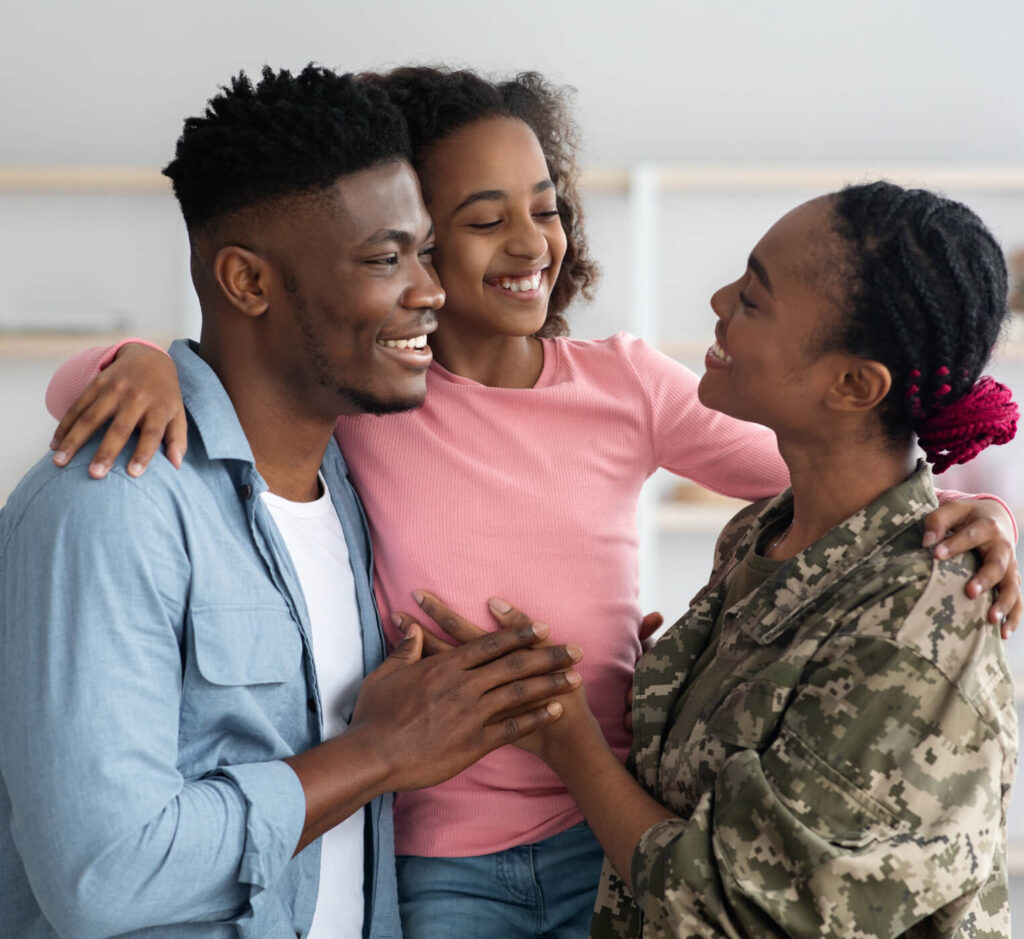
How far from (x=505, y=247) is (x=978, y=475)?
2.51 metres

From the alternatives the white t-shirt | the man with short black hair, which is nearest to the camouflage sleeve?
the man with short black hair

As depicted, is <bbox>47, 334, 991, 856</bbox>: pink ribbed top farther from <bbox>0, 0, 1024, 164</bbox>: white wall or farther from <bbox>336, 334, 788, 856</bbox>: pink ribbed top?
<bbox>0, 0, 1024, 164</bbox>: white wall

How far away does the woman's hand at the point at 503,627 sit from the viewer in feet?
4.86

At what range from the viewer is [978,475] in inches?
143

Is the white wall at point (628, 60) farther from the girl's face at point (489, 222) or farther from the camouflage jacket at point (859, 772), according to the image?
the camouflage jacket at point (859, 772)

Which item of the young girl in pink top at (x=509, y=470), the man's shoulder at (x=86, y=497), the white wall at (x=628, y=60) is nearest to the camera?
the man's shoulder at (x=86, y=497)

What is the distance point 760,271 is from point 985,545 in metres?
0.42

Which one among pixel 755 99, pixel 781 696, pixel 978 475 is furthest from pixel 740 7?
pixel 781 696

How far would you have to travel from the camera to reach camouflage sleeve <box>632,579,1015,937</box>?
3.63ft

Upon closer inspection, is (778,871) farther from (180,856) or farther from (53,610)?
(53,610)

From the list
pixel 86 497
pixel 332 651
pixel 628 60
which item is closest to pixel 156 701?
pixel 86 497

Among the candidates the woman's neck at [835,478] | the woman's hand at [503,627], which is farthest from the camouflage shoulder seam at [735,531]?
the woman's hand at [503,627]

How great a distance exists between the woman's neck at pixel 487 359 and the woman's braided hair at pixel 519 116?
211mm

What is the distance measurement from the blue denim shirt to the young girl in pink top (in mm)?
235
